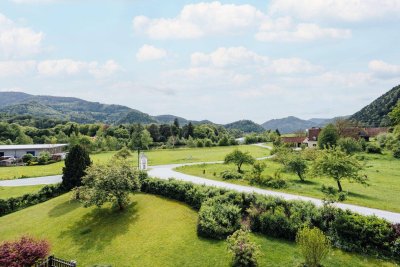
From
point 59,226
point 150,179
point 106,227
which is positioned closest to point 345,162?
point 150,179

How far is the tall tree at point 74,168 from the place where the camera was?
29578 mm

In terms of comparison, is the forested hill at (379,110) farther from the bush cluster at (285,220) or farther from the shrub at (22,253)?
the shrub at (22,253)

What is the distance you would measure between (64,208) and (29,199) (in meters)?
6.12

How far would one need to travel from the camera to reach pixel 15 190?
31.2 m

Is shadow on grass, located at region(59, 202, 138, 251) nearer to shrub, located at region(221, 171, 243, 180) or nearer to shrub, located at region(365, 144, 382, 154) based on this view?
shrub, located at region(221, 171, 243, 180)

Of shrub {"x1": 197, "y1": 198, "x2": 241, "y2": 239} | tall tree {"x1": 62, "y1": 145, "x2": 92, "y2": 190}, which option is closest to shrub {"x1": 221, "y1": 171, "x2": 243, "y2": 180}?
shrub {"x1": 197, "y1": 198, "x2": 241, "y2": 239}

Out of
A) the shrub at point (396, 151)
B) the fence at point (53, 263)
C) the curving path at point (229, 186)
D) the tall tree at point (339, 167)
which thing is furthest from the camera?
the shrub at point (396, 151)

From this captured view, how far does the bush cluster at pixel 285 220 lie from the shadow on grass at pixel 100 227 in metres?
5.12

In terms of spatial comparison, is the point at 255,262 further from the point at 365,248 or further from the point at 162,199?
the point at 162,199

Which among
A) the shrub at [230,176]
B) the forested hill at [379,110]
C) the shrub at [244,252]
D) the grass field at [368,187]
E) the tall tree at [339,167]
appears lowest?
the shrub at [244,252]

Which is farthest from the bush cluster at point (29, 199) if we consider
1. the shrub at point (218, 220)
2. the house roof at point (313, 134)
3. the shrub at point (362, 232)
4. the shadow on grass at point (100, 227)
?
the house roof at point (313, 134)

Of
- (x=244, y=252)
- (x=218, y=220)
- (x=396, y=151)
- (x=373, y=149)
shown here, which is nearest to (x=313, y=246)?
(x=244, y=252)

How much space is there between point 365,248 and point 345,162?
11716 millimetres

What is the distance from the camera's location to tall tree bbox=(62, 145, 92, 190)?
29.6 metres
